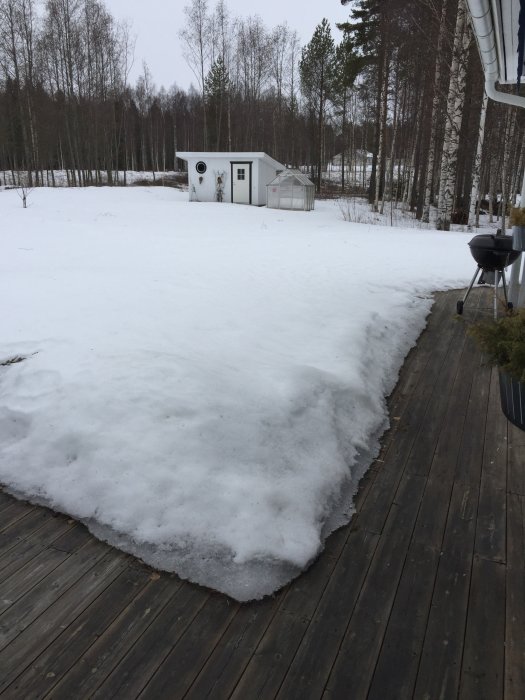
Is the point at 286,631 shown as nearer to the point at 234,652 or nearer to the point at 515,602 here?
the point at 234,652

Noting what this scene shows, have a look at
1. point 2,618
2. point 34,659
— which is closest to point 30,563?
point 2,618

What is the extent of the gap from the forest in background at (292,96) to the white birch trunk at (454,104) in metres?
0.04

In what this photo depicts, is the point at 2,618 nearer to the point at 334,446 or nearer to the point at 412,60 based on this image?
the point at 334,446

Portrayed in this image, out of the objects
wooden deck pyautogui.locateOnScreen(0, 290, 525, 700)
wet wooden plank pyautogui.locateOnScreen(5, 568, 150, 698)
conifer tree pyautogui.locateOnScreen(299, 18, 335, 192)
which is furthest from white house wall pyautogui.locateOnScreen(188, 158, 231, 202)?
wet wooden plank pyautogui.locateOnScreen(5, 568, 150, 698)

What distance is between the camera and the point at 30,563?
6.75ft

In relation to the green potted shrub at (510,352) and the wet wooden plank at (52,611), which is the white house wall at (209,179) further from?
the wet wooden plank at (52,611)

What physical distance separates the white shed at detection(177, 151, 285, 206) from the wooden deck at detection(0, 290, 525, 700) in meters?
21.0

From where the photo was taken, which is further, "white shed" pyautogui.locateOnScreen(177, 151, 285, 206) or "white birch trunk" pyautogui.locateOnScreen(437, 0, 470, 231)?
"white shed" pyautogui.locateOnScreen(177, 151, 285, 206)

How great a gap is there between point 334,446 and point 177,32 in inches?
1339

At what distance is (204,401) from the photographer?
9.59 ft

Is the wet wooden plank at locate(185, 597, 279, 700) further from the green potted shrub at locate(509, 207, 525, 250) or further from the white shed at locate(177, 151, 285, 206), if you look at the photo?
the white shed at locate(177, 151, 285, 206)

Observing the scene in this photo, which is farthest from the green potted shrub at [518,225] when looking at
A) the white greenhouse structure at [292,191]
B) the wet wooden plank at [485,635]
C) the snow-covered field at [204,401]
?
the white greenhouse structure at [292,191]

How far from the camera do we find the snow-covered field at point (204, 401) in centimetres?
222

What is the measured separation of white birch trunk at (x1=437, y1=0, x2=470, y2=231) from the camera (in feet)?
40.4
